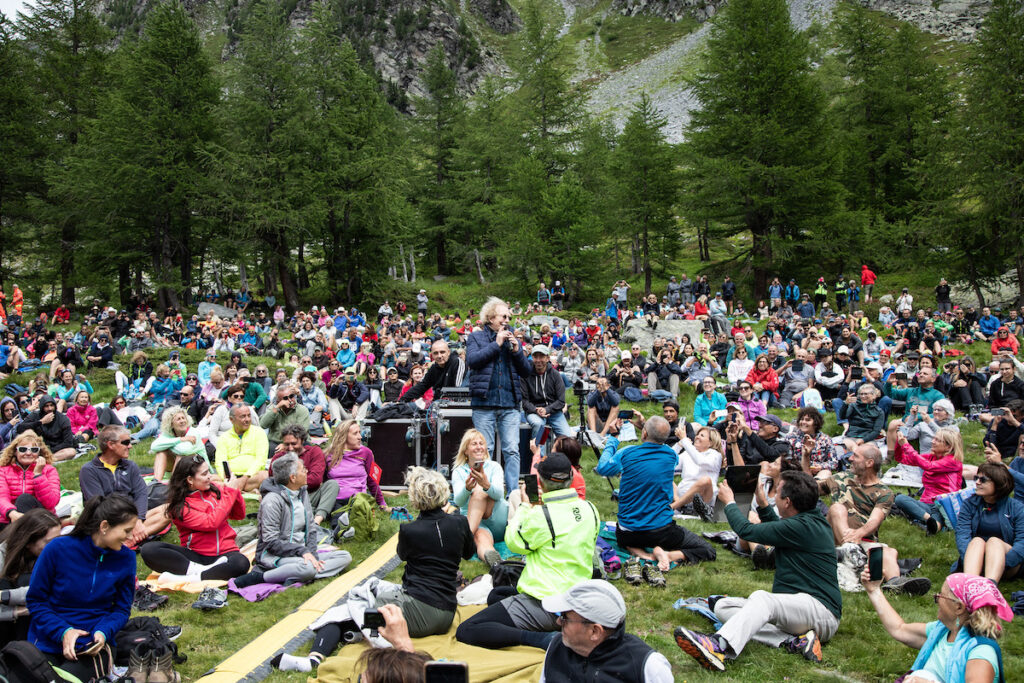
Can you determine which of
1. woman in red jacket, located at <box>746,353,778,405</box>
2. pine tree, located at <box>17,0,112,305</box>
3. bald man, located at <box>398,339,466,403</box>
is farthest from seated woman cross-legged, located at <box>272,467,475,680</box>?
pine tree, located at <box>17,0,112,305</box>

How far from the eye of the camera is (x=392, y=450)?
29.2ft

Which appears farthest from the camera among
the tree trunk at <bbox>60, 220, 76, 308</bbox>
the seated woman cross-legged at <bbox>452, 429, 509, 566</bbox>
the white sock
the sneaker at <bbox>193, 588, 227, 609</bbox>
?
the tree trunk at <bbox>60, 220, 76, 308</bbox>

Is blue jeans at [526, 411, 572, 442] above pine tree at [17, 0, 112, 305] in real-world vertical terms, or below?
below

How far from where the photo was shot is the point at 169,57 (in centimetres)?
3002

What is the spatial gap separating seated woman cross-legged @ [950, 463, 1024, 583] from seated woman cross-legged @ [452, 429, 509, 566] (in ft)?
12.9

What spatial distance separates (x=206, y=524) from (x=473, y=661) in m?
3.16

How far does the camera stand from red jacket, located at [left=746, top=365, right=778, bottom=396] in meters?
13.2

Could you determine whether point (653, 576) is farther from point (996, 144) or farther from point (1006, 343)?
point (996, 144)

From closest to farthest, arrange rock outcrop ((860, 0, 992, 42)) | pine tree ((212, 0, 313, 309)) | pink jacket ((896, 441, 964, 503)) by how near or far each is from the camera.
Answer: pink jacket ((896, 441, 964, 503))
pine tree ((212, 0, 313, 309))
rock outcrop ((860, 0, 992, 42))

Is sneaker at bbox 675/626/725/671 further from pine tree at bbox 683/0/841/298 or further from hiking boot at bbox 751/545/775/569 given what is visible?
pine tree at bbox 683/0/841/298

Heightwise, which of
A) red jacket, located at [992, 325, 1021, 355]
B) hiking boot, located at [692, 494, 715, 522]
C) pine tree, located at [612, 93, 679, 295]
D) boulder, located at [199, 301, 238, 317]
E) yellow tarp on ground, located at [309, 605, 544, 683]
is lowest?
hiking boot, located at [692, 494, 715, 522]

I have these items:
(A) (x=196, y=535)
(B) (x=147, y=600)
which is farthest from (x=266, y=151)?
(B) (x=147, y=600)

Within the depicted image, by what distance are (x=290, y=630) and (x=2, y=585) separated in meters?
1.94

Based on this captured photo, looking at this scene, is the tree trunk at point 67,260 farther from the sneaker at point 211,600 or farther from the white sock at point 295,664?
the white sock at point 295,664
